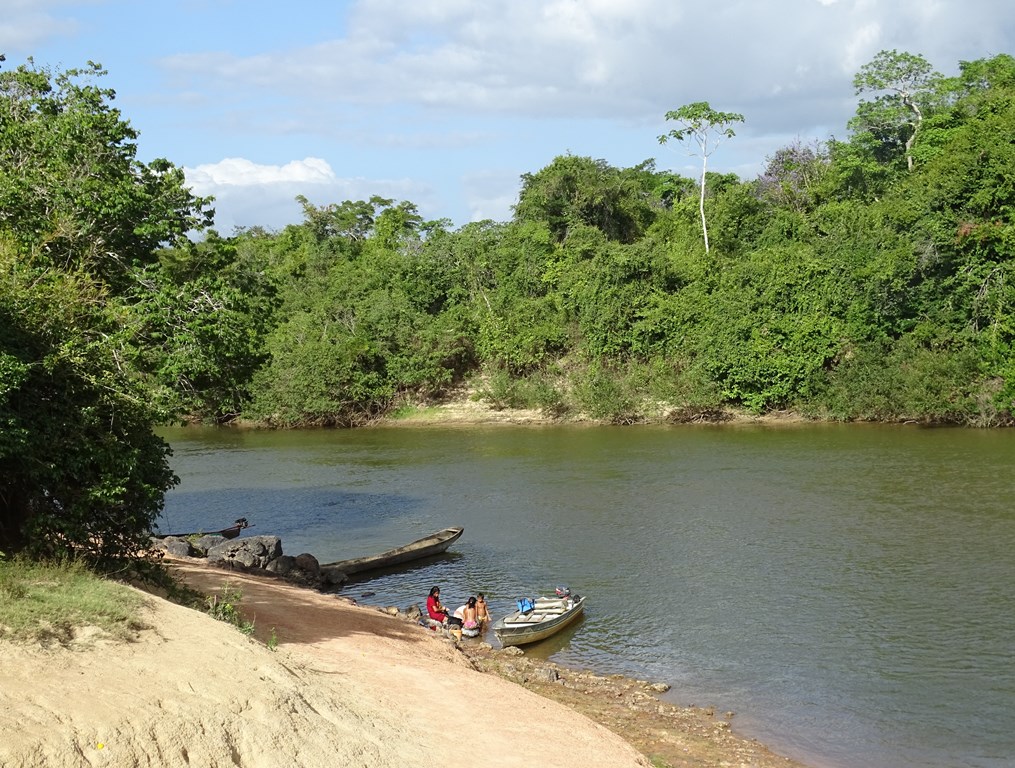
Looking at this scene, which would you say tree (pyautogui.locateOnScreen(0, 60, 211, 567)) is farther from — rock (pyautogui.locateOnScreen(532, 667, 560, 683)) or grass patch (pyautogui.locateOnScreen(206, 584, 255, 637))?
rock (pyautogui.locateOnScreen(532, 667, 560, 683))

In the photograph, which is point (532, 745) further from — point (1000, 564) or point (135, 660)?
point (1000, 564)

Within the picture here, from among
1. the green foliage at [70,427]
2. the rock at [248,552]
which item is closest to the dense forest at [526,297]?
the green foliage at [70,427]

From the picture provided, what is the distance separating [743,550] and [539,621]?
7.72 m

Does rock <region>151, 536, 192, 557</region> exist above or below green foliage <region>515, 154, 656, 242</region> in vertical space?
below

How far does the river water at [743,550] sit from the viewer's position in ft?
47.7

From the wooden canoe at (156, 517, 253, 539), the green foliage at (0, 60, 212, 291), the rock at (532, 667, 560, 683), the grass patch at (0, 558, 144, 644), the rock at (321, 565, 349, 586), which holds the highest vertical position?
the green foliage at (0, 60, 212, 291)

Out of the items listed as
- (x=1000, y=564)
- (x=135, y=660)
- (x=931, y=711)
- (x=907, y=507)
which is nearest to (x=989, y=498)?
(x=907, y=507)

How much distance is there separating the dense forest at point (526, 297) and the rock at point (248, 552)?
16.0 ft

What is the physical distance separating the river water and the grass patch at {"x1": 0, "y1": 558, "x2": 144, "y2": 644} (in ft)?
27.2

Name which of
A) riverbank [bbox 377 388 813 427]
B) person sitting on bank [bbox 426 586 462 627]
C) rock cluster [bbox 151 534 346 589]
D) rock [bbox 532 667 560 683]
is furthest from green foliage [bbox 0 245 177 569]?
riverbank [bbox 377 388 813 427]

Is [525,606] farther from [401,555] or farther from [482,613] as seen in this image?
[401,555]

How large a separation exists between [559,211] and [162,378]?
47.3 metres

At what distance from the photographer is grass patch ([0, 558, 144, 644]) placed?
9.19 meters

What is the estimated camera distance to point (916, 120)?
5753cm
